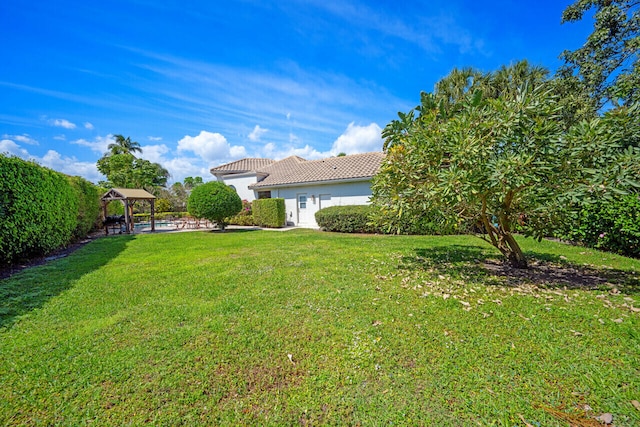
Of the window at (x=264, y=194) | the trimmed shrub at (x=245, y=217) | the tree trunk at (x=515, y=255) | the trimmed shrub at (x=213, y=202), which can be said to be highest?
the window at (x=264, y=194)

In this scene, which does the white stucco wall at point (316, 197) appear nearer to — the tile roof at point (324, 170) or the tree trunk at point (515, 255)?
the tile roof at point (324, 170)

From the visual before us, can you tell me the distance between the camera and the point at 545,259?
7.41 metres

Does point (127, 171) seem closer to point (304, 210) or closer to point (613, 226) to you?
point (304, 210)

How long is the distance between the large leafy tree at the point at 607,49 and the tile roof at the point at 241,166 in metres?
22.9

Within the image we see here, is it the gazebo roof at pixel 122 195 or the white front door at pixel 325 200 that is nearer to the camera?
the gazebo roof at pixel 122 195

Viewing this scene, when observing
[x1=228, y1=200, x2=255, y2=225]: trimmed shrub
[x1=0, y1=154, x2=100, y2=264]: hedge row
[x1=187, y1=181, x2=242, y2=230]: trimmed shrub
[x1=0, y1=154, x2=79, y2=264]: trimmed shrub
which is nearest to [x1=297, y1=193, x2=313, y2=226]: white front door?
[x1=228, y1=200, x2=255, y2=225]: trimmed shrub

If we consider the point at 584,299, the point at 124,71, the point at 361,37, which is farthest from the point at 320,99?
the point at 584,299

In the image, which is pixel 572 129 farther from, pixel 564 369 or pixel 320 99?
pixel 320 99

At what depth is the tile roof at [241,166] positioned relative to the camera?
25.3 m

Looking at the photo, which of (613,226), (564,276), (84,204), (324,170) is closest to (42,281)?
(84,204)

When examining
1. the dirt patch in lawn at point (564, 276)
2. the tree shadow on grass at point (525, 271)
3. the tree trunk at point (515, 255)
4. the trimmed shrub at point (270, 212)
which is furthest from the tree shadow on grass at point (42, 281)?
the trimmed shrub at point (270, 212)

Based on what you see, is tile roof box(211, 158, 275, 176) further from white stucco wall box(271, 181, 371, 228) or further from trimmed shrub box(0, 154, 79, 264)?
trimmed shrub box(0, 154, 79, 264)

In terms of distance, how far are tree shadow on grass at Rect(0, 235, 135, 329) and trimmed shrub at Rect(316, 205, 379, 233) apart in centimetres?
994

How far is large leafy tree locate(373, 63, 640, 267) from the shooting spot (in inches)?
173
